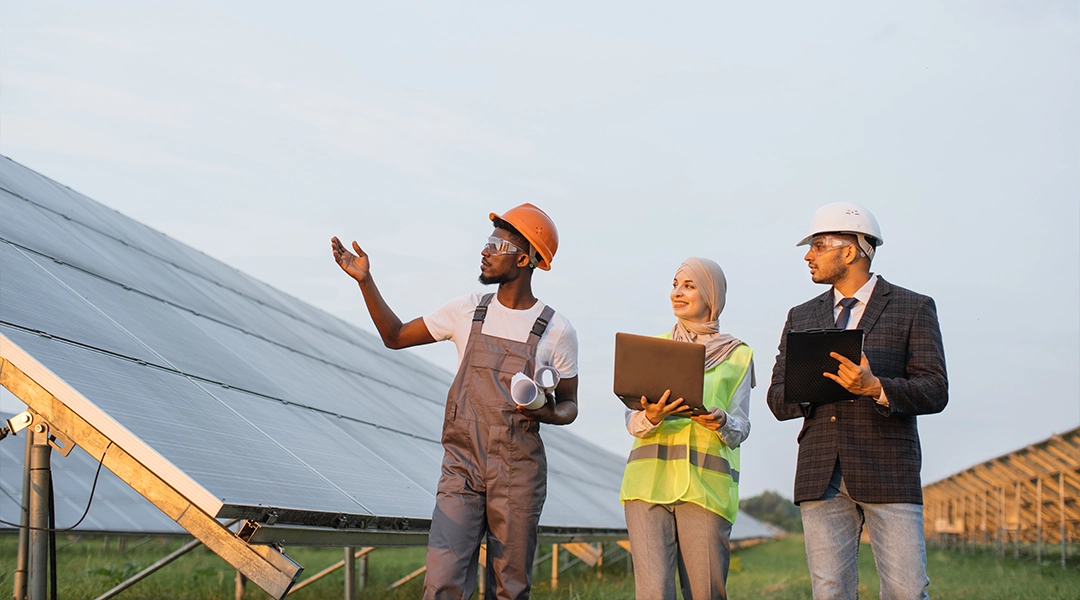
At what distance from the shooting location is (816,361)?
3941 mm

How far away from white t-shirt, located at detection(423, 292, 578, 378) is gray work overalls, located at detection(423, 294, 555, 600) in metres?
0.18

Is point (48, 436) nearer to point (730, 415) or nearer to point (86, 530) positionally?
point (730, 415)

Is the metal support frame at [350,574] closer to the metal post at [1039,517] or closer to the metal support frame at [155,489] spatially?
the metal support frame at [155,489]

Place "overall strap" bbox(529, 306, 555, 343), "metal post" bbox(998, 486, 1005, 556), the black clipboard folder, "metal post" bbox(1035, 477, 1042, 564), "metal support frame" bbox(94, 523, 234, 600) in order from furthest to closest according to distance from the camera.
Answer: "metal post" bbox(998, 486, 1005, 556)
"metal post" bbox(1035, 477, 1042, 564)
"metal support frame" bbox(94, 523, 234, 600)
"overall strap" bbox(529, 306, 555, 343)
the black clipboard folder

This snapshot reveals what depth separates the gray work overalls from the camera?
12.8ft

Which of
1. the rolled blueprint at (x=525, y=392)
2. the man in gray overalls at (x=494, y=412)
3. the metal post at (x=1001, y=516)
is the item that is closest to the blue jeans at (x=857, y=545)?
the man in gray overalls at (x=494, y=412)

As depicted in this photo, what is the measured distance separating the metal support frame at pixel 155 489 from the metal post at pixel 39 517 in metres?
0.21

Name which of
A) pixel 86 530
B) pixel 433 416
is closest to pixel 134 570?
pixel 86 530

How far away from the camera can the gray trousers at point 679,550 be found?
4.12m

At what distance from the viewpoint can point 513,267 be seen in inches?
171

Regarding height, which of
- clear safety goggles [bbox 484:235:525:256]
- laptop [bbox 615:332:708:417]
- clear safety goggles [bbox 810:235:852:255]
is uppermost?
clear safety goggles [bbox 810:235:852:255]

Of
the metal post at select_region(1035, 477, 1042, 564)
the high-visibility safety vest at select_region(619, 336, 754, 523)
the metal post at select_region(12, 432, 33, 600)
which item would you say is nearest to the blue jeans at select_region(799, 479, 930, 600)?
the high-visibility safety vest at select_region(619, 336, 754, 523)

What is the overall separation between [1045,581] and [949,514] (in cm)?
3731

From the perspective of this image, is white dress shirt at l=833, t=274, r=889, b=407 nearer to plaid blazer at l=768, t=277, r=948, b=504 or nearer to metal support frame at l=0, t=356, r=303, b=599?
plaid blazer at l=768, t=277, r=948, b=504
